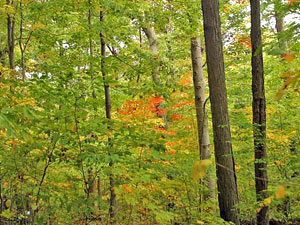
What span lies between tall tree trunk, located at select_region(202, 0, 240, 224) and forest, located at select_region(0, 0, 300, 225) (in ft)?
0.06

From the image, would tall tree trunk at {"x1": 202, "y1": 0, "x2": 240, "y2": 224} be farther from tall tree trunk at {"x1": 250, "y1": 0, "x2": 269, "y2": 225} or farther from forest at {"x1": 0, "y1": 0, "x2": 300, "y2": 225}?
tall tree trunk at {"x1": 250, "y1": 0, "x2": 269, "y2": 225}

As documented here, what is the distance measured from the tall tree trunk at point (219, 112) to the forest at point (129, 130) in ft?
0.06

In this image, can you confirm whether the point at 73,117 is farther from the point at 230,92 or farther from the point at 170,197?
the point at 230,92

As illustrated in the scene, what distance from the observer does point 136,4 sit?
579 centimetres

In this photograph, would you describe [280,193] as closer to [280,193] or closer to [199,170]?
[280,193]

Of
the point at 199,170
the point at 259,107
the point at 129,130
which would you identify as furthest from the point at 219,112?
the point at 199,170

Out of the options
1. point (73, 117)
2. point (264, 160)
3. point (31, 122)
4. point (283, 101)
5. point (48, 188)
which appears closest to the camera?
point (31, 122)

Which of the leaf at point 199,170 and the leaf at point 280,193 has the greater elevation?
the leaf at point 199,170

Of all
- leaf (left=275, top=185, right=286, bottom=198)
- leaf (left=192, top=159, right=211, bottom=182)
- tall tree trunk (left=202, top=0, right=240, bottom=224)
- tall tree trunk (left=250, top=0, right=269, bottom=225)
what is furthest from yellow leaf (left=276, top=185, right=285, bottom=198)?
tall tree trunk (left=250, top=0, right=269, bottom=225)

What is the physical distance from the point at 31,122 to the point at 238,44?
6.50 meters

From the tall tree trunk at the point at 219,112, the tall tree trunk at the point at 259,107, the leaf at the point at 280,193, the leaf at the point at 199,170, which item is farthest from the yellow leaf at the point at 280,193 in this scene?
the tall tree trunk at the point at 259,107

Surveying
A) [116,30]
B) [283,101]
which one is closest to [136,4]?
[116,30]

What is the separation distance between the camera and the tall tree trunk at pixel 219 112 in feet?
15.5

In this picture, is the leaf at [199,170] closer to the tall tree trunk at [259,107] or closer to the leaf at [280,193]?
the leaf at [280,193]
